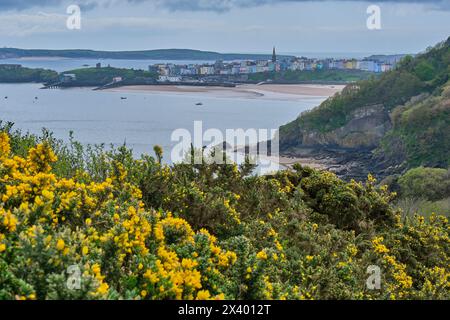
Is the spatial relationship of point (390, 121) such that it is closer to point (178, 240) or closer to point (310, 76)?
point (310, 76)

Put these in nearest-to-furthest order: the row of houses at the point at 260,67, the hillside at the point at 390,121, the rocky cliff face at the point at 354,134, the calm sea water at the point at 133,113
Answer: the calm sea water at the point at 133,113
the hillside at the point at 390,121
the rocky cliff face at the point at 354,134
the row of houses at the point at 260,67

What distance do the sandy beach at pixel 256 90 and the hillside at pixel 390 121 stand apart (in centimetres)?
3504

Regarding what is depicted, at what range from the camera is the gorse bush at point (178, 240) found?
181 inches

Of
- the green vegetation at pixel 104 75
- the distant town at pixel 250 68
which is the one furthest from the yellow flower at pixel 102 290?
the distant town at pixel 250 68

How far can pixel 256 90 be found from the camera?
15462cm

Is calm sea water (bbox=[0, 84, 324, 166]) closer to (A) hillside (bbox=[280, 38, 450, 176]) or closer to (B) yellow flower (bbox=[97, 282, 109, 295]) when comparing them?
(A) hillside (bbox=[280, 38, 450, 176])

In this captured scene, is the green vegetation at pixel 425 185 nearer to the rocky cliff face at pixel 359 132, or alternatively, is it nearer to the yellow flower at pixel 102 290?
the rocky cliff face at pixel 359 132

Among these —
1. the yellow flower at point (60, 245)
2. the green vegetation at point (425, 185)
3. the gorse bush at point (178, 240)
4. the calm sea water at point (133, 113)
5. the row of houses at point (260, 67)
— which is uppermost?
the row of houses at point (260, 67)

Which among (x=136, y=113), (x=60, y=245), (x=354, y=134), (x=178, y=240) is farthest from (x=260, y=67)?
(x=60, y=245)

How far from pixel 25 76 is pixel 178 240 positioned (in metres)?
166

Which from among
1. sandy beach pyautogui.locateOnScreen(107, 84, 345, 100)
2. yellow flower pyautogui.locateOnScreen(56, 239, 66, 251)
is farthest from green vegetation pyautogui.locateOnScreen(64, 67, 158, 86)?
yellow flower pyautogui.locateOnScreen(56, 239, 66, 251)
